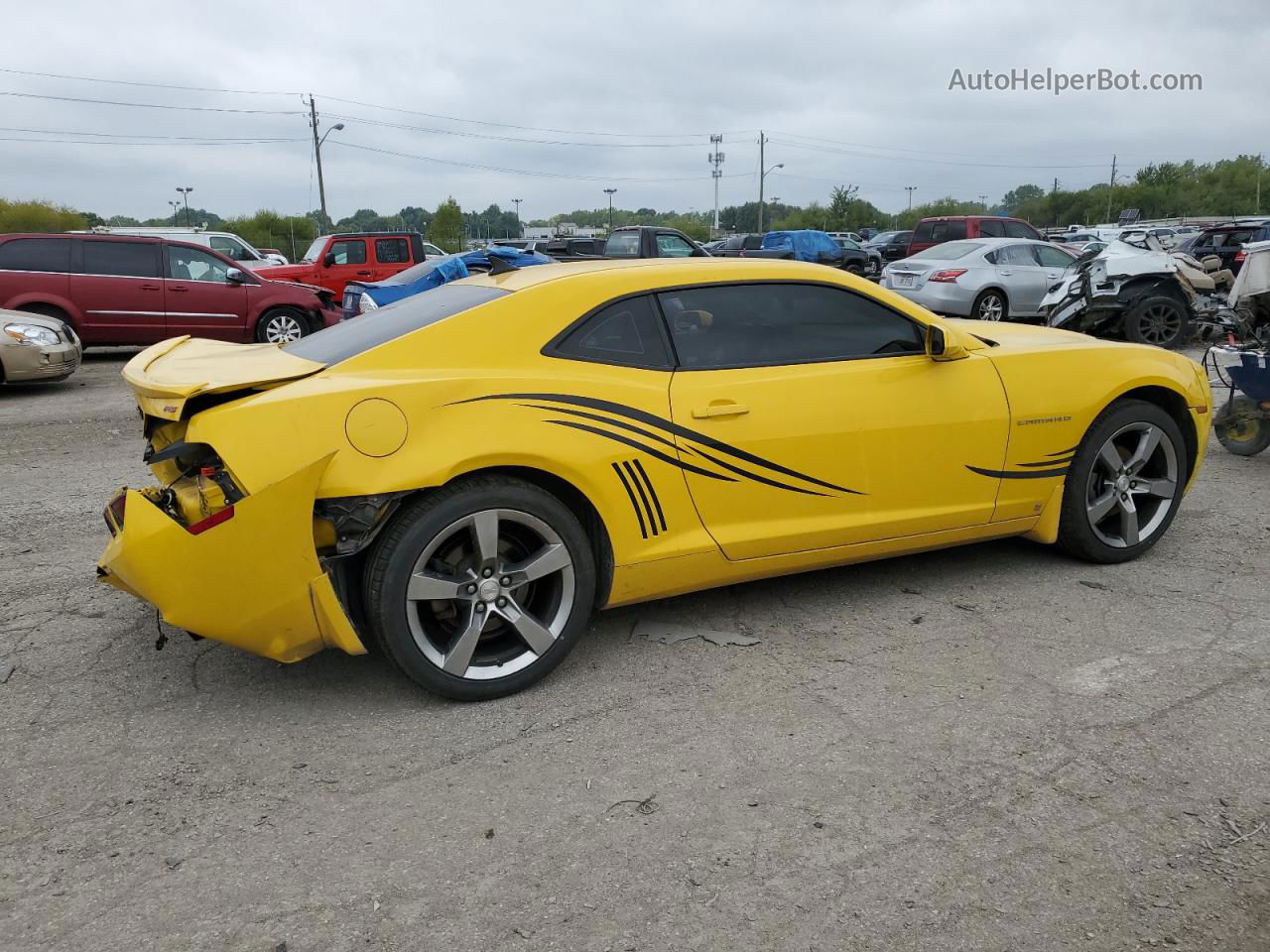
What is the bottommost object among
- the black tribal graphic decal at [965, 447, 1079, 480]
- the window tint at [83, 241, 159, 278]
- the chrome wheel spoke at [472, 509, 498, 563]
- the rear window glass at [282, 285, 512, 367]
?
the black tribal graphic decal at [965, 447, 1079, 480]

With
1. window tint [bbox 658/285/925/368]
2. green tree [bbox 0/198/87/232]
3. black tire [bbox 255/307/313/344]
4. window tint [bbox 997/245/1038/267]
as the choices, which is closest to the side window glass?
black tire [bbox 255/307/313/344]

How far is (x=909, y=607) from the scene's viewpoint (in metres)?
4.33

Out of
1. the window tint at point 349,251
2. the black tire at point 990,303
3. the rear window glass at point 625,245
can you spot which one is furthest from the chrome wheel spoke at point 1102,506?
the window tint at point 349,251

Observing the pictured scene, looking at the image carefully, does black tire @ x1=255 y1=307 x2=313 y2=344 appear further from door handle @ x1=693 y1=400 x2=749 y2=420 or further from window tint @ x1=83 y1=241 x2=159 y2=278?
door handle @ x1=693 y1=400 x2=749 y2=420

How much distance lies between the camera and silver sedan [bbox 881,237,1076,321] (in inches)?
579

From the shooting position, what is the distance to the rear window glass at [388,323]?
3.68 m

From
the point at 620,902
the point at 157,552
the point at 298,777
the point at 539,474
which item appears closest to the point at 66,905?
the point at 298,777

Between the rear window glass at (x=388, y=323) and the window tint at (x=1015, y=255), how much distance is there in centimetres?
1265

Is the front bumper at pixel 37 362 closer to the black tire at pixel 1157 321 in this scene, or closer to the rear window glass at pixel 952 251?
the rear window glass at pixel 952 251

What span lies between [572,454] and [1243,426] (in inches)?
227

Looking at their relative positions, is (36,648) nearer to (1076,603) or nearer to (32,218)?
(1076,603)

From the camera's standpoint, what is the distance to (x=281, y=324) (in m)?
13.6

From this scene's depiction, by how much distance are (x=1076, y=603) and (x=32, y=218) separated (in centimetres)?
6088

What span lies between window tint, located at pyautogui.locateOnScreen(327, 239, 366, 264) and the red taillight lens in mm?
17139
